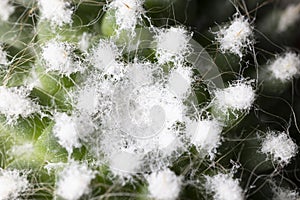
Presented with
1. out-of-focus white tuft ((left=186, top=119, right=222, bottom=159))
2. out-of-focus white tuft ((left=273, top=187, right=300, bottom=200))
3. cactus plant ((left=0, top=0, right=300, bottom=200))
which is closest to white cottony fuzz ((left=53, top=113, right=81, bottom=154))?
cactus plant ((left=0, top=0, right=300, bottom=200))

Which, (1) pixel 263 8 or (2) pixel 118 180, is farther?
(1) pixel 263 8

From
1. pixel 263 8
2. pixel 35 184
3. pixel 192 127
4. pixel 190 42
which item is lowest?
pixel 35 184

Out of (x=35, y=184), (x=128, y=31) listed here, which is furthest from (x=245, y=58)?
(x=35, y=184)

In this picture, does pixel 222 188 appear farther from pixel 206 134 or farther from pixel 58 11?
pixel 58 11

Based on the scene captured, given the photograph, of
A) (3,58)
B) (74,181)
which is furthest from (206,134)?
(3,58)

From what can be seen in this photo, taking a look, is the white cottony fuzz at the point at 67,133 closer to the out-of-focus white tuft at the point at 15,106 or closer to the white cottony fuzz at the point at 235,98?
the out-of-focus white tuft at the point at 15,106

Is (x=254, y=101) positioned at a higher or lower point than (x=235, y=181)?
higher

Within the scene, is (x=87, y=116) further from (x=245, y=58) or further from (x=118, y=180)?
(x=245, y=58)

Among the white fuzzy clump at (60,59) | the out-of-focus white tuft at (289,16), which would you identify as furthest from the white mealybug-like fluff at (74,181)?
the out-of-focus white tuft at (289,16)
